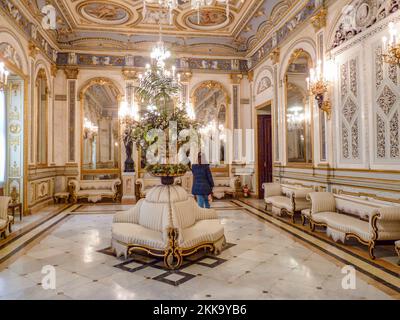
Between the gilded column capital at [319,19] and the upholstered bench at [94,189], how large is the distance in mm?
7146

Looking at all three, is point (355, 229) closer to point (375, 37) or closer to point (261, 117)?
point (375, 37)

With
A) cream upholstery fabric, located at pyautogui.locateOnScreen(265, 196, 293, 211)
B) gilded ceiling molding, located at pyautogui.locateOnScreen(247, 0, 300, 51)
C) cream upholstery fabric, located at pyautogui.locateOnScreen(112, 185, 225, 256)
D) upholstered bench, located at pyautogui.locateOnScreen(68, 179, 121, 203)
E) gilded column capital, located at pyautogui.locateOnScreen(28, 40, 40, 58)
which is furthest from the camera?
upholstered bench, located at pyautogui.locateOnScreen(68, 179, 121, 203)

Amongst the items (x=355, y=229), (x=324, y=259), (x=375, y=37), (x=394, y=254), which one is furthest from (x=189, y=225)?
(x=375, y=37)

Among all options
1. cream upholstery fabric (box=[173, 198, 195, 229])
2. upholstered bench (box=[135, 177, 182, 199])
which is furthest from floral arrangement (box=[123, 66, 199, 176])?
upholstered bench (box=[135, 177, 182, 199])

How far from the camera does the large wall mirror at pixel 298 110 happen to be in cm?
727

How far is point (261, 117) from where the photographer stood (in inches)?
405

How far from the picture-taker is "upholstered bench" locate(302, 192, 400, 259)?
3.98 m

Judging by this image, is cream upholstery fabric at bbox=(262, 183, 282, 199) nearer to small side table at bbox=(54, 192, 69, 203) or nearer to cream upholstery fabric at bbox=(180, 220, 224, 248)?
cream upholstery fabric at bbox=(180, 220, 224, 248)

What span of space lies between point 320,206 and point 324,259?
66.5 inches

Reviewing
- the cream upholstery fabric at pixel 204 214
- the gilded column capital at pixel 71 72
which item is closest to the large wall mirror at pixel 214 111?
the gilded column capital at pixel 71 72

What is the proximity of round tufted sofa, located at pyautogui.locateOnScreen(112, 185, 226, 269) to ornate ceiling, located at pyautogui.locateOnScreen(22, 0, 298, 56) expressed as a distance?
18.9ft

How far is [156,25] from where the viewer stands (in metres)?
9.38

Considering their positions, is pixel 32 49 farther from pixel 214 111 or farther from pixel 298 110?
pixel 298 110

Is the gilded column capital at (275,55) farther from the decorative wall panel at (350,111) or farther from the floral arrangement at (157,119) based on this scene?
the floral arrangement at (157,119)
